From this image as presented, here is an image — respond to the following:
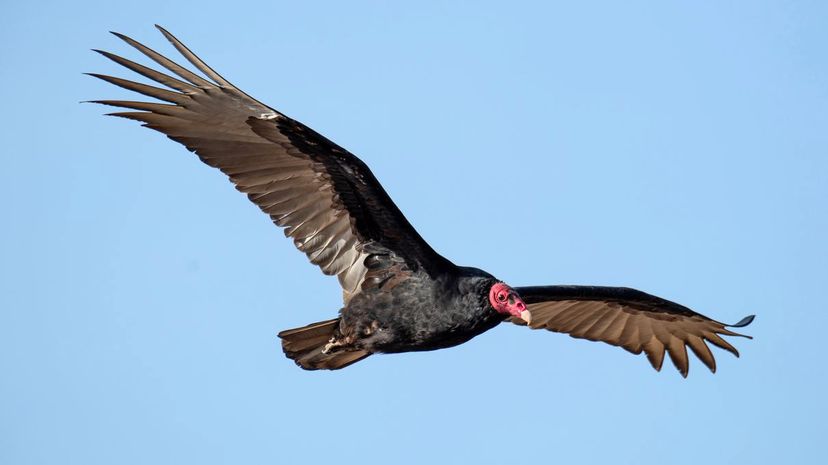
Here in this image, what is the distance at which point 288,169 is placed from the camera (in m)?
8.03

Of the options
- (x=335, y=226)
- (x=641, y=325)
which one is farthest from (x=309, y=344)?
(x=641, y=325)

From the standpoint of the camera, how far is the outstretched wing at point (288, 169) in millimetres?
7637

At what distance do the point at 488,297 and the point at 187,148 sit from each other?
2.30 meters

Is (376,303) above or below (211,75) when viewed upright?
below

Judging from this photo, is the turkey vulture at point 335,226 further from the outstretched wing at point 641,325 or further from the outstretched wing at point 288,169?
the outstretched wing at point 641,325

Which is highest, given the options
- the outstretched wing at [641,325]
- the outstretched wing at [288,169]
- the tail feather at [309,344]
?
the outstretched wing at [288,169]

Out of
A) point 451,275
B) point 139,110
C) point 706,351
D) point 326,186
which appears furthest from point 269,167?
point 706,351

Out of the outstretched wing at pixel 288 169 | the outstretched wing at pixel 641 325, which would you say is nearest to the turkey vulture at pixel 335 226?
the outstretched wing at pixel 288 169

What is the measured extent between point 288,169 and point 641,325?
4.15m

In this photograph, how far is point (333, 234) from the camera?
27.1 feet

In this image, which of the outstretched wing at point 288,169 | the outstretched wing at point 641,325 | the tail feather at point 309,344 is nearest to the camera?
the outstretched wing at point 288,169

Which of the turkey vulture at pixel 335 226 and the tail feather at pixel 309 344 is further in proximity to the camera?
the tail feather at pixel 309 344

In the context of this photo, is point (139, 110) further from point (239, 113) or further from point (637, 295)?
point (637, 295)

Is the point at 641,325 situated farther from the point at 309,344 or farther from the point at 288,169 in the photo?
the point at 288,169
